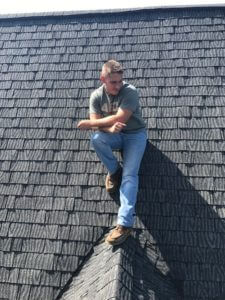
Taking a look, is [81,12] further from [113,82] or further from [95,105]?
[113,82]

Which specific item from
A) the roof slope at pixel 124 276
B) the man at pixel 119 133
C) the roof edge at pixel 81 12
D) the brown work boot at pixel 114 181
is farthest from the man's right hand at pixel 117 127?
the roof edge at pixel 81 12

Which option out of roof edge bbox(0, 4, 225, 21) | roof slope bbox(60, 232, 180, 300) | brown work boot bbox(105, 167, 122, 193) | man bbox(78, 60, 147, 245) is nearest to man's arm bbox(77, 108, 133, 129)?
man bbox(78, 60, 147, 245)

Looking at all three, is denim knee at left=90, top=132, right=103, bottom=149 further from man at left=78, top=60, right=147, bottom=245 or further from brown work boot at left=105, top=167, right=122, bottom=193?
brown work boot at left=105, top=167, right=122, bottom=193

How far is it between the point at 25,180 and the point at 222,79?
2.86m

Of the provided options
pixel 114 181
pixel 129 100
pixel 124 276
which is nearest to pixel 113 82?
pixel 129 100

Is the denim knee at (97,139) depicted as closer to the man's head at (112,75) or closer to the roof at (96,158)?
the man's head at (112,75)

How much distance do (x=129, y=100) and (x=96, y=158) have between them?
40.3 inches

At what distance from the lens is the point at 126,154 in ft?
11.7

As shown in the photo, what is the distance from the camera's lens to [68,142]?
170 inches

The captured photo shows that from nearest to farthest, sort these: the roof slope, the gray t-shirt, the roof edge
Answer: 1. the roof slope
2. the gray t-shirt
3. the roof edge

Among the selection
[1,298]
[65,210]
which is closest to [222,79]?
[65,210]

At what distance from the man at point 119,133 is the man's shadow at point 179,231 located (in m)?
0.37

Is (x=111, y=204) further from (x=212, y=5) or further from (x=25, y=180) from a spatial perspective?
(x=212, y=5)

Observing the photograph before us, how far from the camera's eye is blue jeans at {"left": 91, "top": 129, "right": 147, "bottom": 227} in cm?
331
